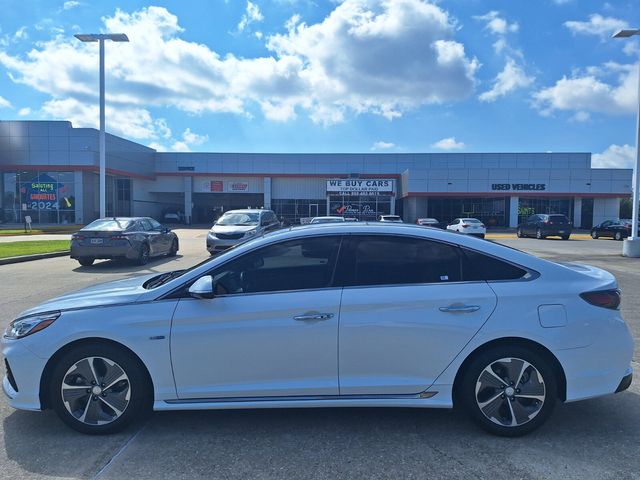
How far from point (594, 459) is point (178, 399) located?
3.01m

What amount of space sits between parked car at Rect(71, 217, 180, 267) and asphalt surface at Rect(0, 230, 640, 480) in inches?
398

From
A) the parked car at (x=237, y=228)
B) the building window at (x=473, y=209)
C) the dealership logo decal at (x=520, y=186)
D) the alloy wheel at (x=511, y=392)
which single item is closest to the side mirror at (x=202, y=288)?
the alloy wheel at (x=511, y=392)

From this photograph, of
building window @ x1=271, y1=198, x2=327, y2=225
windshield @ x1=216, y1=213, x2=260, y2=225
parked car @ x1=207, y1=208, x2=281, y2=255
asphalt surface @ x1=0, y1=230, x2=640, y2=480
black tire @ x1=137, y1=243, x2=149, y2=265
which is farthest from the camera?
building window @ x1=271, y1=198, x2=327, y2=225

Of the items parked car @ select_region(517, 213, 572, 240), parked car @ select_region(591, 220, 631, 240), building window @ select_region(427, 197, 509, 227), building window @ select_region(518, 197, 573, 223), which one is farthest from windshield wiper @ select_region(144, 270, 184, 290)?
building window @ select_region(518, 197, 573, 223)

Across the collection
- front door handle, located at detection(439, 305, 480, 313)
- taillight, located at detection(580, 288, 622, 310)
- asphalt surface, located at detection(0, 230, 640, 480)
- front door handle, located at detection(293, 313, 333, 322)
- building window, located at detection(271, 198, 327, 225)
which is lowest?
asphalt surface, located at detection(0, 230, 640, 480)

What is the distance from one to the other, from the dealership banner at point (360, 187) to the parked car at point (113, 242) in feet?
117

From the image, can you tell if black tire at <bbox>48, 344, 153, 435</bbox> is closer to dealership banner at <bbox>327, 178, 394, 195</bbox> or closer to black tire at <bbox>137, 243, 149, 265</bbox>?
black tire at <bbox>137, 243, 149, 265</bbox>

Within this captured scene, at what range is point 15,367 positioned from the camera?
3.48m

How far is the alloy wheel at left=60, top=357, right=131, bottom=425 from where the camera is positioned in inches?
136

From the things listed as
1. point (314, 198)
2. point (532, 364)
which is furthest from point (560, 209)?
point (532, 364)

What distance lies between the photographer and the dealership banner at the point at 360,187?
49219mm

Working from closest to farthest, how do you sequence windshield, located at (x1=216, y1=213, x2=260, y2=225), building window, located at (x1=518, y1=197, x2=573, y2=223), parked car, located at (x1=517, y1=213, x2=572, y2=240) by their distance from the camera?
1. windshield, located at (x1=216, y1=213, x2=260, y2=225)
2. parked car, located at (x1=517, y1=213, x2=572, y2=240)
3. building window, located at (x1=518, y1=197, x2=573, y2=223)

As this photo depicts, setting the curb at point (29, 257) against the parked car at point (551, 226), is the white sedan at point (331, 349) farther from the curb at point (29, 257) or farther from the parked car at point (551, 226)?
the parked car at point (551, 226)

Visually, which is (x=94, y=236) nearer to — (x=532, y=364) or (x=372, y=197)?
(x=532, y=364)
